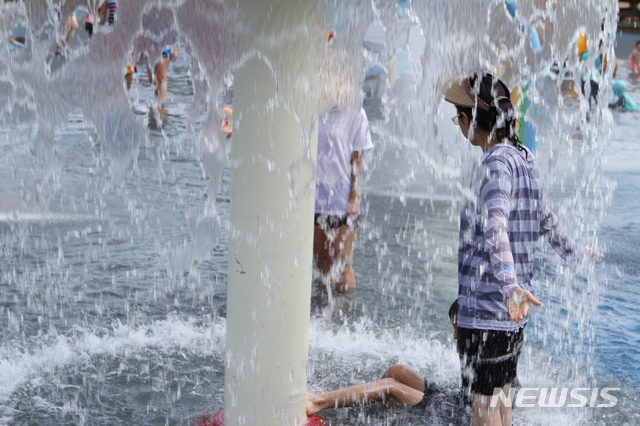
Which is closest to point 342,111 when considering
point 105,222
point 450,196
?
point 105,222

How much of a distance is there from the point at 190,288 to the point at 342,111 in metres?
1.65

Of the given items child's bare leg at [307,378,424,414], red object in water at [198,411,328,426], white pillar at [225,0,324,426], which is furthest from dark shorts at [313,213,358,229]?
white pillar at [225,0,324,426]

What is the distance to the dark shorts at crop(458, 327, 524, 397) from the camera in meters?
2.74

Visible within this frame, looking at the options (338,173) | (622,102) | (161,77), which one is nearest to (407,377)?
(338,173)

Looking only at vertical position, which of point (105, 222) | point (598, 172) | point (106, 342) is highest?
point (598, 172)

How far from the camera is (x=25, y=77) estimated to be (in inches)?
145

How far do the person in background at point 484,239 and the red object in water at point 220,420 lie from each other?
694mm

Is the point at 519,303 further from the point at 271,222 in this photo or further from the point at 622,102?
the point at 622,102

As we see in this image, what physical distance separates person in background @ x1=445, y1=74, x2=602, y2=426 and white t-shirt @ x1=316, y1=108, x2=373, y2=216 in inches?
73.7

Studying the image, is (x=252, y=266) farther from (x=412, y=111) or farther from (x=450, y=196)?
(x=450, y=196)

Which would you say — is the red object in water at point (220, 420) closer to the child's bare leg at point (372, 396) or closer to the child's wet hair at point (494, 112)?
the child's bare leg at point (372, 396)

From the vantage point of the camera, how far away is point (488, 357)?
2750 millimetres

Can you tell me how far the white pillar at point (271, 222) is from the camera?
8.75 feet

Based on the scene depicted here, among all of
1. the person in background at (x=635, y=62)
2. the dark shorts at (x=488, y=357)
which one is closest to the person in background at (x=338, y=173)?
the dark shorts at (x=488, y=357)
